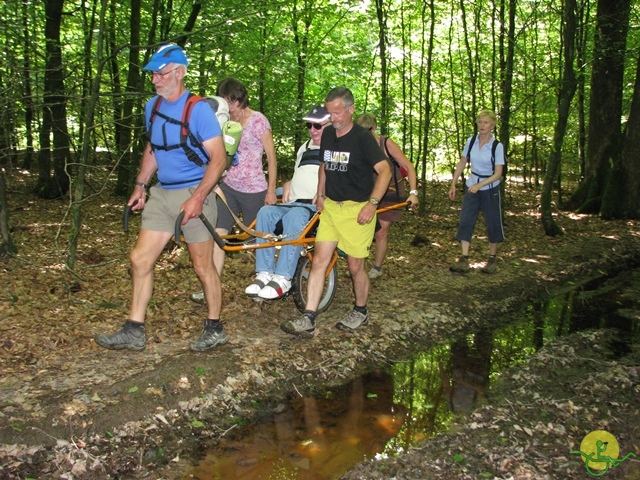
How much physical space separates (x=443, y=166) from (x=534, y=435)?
12.9 metres

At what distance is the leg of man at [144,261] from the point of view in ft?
15.1

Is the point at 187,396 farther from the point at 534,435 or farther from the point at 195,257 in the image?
the point at 534,435

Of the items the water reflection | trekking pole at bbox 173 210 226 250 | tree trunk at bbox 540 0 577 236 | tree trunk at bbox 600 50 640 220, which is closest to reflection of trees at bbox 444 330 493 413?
the water reflection

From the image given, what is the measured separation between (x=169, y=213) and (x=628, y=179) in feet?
41.4

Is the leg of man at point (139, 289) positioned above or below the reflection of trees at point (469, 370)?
above

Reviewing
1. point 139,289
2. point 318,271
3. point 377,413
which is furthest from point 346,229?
point 139,289

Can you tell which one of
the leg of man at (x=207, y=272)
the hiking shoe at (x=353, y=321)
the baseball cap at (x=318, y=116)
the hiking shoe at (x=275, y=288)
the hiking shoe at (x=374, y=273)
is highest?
the baseball cap at (x=318, y=116)

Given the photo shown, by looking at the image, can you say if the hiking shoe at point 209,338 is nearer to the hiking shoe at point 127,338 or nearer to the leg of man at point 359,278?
the hiking shoe at point 127,338

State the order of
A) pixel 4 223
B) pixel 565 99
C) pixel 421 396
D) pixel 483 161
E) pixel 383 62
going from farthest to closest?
1. pixel 383 62
2. pixel 565 99
3. pixel 483 161
4. pixel 4 223
5. pixel 421 396

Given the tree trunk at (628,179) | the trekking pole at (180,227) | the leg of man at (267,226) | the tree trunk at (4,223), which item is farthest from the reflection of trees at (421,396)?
the tree trunk at (628,179)

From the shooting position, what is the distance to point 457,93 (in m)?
16.1

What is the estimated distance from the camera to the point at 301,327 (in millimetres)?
5426

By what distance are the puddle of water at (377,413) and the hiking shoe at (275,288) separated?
4.09 feet

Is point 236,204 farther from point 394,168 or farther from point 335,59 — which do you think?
point 335,59
